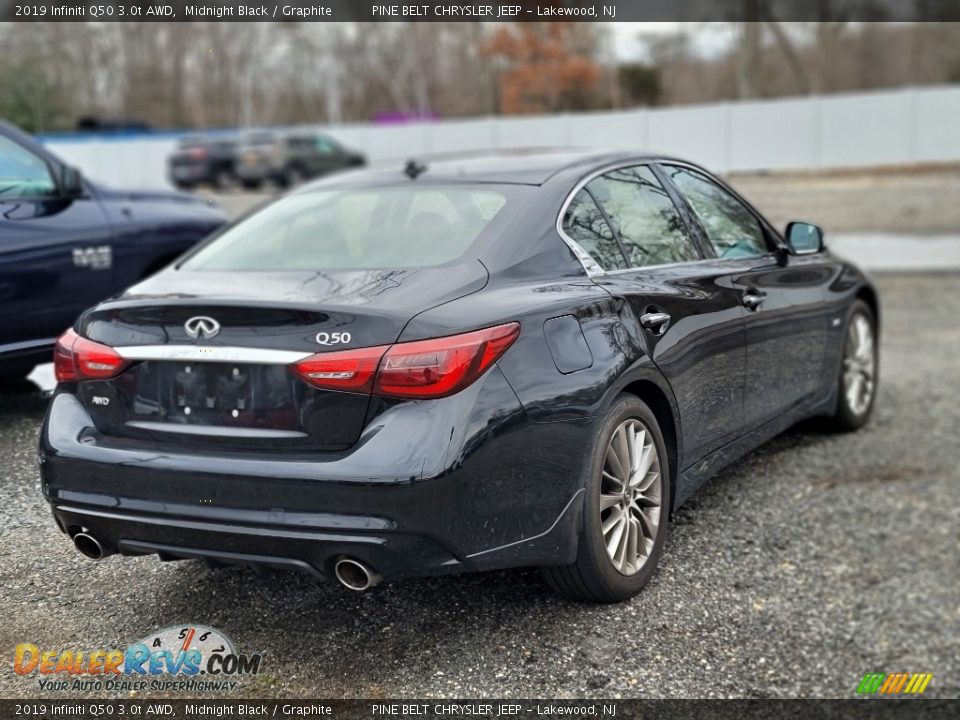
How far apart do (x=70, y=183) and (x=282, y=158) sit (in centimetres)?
2323

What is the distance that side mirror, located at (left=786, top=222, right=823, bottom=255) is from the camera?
17.0ft

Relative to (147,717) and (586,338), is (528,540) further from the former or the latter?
(147,717)

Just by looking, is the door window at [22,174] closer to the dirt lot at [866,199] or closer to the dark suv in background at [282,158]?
the dirt lot at [866,199]

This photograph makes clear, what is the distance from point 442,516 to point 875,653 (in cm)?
194

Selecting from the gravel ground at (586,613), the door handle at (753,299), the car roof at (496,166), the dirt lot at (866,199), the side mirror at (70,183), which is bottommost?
the dirt lot at (866,199)

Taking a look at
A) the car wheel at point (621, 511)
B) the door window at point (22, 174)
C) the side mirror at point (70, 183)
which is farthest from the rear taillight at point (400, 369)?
the side mirror at point (70, 183)

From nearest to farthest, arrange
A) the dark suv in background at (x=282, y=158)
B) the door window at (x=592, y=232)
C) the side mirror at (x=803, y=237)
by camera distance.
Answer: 1. the door window at (x=592, y=232)
2. the side mirror at (x=803, y=237)
3. the dark suv in background at (x=282, y=158)

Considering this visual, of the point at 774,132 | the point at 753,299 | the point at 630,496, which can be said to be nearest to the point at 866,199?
the point at 774,132

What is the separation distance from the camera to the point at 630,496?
11.4 ft

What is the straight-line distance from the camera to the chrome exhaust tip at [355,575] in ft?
9.43

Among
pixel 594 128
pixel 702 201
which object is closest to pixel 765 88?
pixel 594 128

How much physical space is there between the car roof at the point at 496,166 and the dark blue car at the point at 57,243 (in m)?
1.37

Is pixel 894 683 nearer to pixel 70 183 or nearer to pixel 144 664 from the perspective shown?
pixel 144 664

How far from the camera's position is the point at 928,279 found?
12289mm
